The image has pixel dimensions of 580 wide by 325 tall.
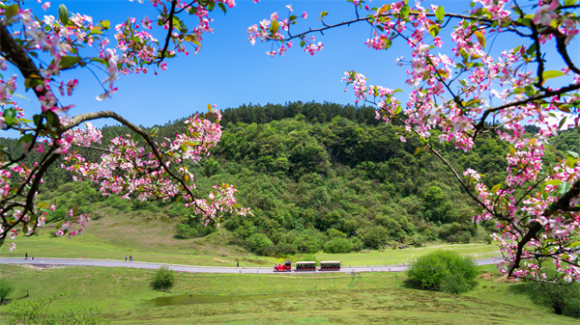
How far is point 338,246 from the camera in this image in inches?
1695

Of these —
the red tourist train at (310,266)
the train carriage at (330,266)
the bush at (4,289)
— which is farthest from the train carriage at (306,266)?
the bush at (4,289)

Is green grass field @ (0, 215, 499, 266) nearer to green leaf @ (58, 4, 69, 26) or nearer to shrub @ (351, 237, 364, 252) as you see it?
shrub @ (351, 237, 364, 252)

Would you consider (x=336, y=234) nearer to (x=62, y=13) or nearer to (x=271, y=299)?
(x=271, y=299)

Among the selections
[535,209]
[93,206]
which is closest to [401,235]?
[535,209]

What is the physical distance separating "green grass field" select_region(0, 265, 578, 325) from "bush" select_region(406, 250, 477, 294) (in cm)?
116

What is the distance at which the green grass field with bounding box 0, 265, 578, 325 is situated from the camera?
65.0ft

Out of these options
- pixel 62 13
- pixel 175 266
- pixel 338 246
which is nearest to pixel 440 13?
pixel 62 13

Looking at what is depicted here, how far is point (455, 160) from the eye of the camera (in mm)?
70000

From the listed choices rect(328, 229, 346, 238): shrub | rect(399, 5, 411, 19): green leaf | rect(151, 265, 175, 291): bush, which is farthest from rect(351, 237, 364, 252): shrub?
rect(399, 5, 411, 19): green leaf

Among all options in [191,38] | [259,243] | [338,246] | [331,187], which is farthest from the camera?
[331,187]

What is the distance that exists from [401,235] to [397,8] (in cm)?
5309

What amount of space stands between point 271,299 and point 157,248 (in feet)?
73.1

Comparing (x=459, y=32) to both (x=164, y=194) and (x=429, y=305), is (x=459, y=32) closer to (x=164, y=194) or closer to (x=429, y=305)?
(x=164, y=194)

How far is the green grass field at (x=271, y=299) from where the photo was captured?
19.8m
